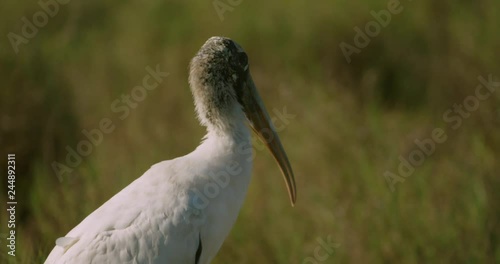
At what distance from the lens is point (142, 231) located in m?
4.47

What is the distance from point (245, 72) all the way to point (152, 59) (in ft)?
15.1

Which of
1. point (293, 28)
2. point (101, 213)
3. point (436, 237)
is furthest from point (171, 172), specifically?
point (293, 28)

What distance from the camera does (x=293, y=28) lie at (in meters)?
9.20

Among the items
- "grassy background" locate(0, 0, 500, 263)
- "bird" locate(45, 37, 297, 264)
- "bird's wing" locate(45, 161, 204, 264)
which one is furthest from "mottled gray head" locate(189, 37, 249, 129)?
"grassy background" locate(0, 0, 500, 263)
